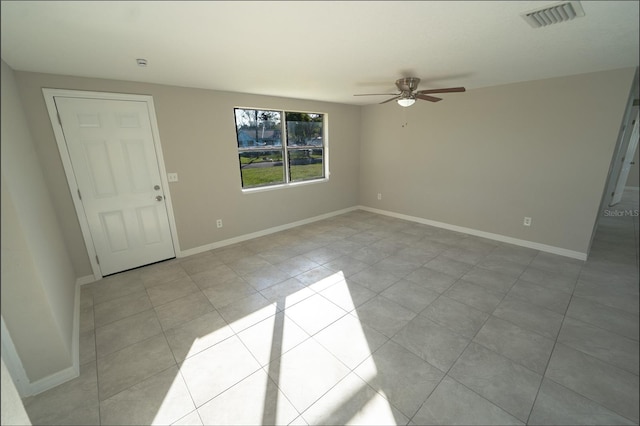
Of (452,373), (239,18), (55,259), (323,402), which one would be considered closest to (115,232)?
(55,259)

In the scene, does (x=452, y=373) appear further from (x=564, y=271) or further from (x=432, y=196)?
(x=432, y=196)

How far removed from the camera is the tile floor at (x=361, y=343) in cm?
143

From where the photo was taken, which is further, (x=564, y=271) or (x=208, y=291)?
(x=564, y=271)

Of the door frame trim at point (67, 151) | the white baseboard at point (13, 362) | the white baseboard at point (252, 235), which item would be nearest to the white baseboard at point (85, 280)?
the door frame trim at point (67, 151)

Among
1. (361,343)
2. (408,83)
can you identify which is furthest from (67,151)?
(408,83)

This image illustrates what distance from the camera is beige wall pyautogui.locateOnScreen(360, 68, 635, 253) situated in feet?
9.27

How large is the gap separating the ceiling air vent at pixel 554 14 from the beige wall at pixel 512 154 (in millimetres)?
1853

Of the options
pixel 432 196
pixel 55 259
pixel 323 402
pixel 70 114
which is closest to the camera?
pixel 323 402

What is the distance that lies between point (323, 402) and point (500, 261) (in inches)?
110

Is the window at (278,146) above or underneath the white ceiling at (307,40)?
underneath

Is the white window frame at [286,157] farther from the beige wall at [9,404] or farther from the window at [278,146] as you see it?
the beige wall at [9,404]

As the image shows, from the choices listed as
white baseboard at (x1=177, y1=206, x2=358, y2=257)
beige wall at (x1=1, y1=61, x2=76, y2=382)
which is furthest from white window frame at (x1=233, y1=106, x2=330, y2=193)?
beige wall at (x1=1, y1=61, x2=76, y2=382)

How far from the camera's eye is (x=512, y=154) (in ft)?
11.2

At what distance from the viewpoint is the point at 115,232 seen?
2889 millimetres
